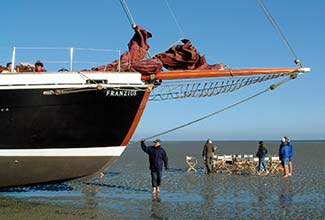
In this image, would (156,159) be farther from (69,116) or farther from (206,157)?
(206,157)

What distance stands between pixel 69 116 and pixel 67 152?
990 mm

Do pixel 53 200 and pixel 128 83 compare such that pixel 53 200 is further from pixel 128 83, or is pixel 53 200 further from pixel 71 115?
pixel 128 83

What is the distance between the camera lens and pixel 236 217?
10.1 meters

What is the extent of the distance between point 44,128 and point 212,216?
4.78 meters

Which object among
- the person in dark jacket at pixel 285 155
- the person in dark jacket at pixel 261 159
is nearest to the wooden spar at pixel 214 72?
the person in dark jacket at pixel 285 155

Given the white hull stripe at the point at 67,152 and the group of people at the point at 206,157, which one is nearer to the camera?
the white hull stripe at the point at 67,152

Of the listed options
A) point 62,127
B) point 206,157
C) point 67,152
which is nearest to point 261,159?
point 206,157

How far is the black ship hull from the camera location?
11625 millimetres

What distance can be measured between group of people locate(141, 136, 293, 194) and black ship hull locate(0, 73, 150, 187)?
1342 millimetres

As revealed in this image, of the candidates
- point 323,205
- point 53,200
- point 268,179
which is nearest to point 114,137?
point 53,200

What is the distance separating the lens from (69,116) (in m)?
11.9

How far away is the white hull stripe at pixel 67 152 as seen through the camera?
11.9 metres

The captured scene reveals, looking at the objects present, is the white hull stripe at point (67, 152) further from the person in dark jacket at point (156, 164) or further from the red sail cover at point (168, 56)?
the red sail cover at point (168, 56)

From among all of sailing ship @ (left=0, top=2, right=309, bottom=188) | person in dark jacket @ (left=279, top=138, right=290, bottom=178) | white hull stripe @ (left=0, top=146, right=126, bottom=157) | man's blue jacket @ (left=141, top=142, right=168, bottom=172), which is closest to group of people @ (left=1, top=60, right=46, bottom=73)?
sailing ship @ (left=0, top=2, right=309, bottom=188)
